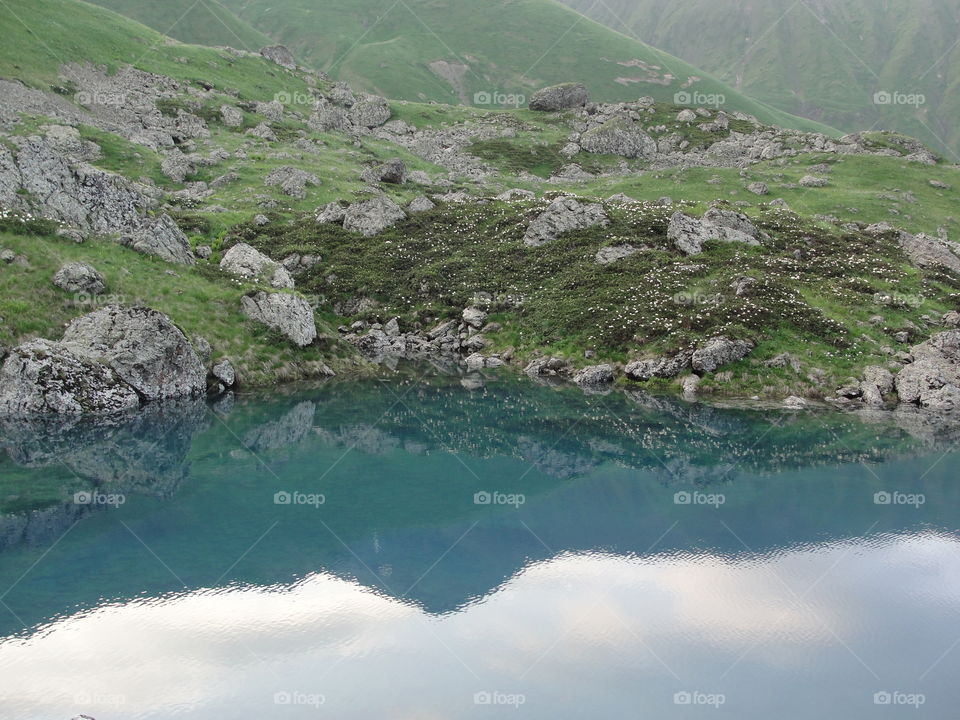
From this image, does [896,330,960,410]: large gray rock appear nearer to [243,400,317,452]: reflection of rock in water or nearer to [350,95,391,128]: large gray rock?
[243,400,317,452]: reflection of rock in water

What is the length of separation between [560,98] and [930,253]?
112476 mm

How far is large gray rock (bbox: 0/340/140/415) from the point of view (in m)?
41.4

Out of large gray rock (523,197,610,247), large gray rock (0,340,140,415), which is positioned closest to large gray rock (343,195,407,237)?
large gray rock (523,197,610,247)

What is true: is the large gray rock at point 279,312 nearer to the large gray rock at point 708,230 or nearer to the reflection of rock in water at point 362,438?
the reflection of rock in water at point 362,438

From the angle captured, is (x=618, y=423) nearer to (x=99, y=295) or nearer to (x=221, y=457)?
(x=221, y=457)

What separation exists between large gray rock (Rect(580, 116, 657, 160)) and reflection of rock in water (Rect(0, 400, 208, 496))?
120 m

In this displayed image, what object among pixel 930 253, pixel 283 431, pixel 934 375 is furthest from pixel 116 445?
pixel 930 253

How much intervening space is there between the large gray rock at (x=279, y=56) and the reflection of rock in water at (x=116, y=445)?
489ft

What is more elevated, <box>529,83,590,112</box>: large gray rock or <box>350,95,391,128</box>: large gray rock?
<box>529,83,590,112</box>: large gray rock

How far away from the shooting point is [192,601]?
21219mm

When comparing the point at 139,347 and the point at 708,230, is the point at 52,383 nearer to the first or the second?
the point at 139,347

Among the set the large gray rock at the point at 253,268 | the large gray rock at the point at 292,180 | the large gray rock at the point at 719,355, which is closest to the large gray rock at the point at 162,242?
the large gray rock at the point at 253,268

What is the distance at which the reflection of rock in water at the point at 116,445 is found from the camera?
33.2m

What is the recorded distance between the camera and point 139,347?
152ft
